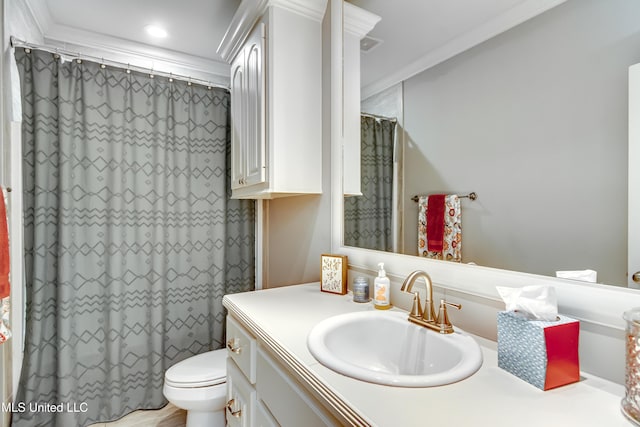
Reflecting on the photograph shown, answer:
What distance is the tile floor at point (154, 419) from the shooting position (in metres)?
1.92

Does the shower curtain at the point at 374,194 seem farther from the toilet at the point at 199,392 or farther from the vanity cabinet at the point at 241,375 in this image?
the toilet at the point at 199,392

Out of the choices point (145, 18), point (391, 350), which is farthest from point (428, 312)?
point (145, 18)

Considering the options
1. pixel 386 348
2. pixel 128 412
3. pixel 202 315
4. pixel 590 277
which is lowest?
pixel 128 412

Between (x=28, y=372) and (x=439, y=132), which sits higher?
(x=439, y=132)

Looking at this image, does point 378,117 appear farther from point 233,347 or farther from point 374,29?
point 233,347

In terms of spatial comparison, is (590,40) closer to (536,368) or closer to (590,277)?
(590,277)

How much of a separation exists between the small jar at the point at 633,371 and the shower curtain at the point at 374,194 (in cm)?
72

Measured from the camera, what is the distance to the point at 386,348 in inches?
39.0

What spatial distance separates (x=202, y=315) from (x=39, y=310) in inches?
34.8

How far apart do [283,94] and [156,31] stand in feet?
4.19

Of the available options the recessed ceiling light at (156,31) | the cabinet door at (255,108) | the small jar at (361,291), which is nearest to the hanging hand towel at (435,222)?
the small jar at (361,291)

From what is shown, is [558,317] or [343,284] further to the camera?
[343,284]

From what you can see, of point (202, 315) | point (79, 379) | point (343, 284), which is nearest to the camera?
point (343, 284)

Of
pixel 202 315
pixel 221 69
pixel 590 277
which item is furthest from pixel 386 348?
pixel 221 69
